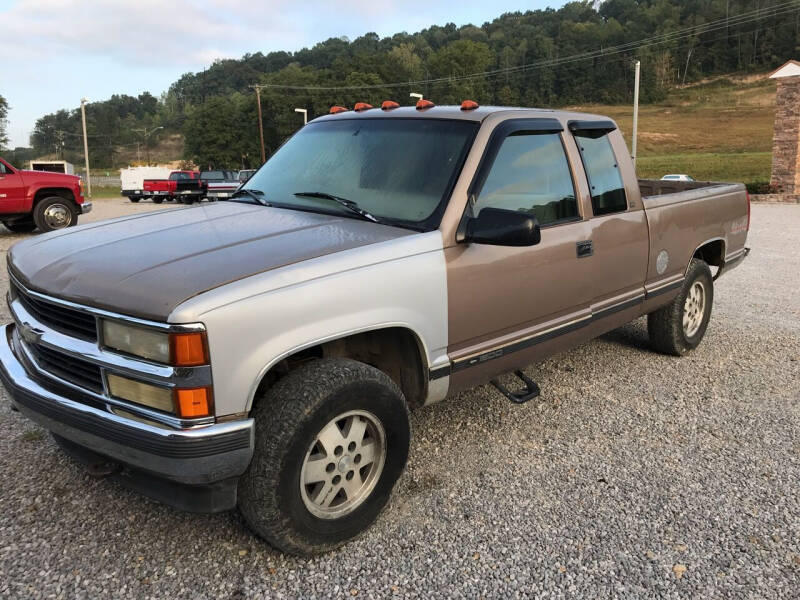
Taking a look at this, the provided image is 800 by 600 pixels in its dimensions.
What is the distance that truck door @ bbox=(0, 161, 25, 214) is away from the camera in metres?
13.2

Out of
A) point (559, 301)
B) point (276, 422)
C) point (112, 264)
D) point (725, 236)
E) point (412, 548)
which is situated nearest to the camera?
point (276, 422)

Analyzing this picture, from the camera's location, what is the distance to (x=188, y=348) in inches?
88.0

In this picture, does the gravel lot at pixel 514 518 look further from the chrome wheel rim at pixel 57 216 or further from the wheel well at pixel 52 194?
the wheel well at pixel 52 194

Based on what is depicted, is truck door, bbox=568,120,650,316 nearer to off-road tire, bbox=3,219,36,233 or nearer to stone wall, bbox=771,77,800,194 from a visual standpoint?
off-road tire, bbox=3,219,36,233

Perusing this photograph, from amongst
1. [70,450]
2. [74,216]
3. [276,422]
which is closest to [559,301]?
[276,422]

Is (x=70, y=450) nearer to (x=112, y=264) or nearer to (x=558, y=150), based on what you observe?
(x=112, y=264)

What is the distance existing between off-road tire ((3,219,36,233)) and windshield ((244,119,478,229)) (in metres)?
12.4

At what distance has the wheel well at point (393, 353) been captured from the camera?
2969 mm

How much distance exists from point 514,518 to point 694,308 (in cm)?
330

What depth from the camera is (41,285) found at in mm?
2697

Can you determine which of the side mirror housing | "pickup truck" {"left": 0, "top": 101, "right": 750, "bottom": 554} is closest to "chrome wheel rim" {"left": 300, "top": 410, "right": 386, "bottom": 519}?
"pickup truck" {"left": 0, "top": 101, "right": 750, "bottom": 554}

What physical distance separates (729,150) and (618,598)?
65.7 metres

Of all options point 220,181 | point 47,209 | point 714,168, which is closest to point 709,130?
point 714,168

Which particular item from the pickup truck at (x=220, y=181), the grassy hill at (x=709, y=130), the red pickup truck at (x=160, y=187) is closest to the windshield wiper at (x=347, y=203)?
the pickup truck at (x=220, y=181)
